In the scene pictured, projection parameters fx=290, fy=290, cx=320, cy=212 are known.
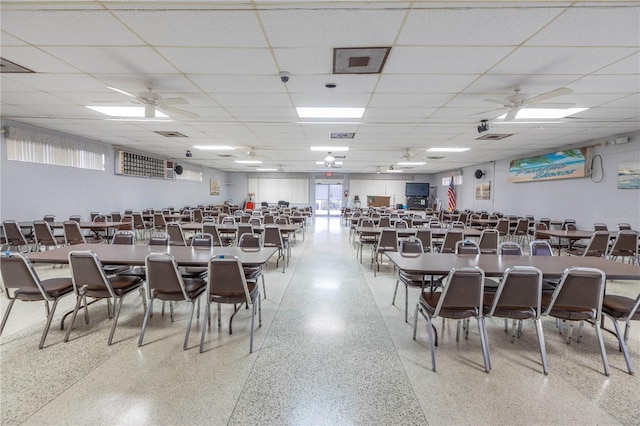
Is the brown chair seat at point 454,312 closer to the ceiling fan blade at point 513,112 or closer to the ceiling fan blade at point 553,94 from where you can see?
the ceiling fan blade at point 553,94

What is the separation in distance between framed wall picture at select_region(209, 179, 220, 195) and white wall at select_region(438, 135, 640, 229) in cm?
1485

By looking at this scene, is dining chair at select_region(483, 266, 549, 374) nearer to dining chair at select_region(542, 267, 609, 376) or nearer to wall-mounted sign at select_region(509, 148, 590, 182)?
dining chair at select_region(542, 267, 609, 376)

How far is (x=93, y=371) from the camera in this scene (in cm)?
250

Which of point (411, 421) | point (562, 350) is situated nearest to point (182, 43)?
point (411, 421)

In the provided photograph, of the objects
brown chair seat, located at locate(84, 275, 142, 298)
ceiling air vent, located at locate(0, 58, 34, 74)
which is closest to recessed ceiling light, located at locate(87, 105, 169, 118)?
ceiling air vent, located at locate(0, 58, 34, 74)

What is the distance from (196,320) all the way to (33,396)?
1.51 m

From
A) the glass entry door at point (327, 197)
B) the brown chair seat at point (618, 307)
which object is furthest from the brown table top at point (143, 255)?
the glass entry door at point (327, 197)

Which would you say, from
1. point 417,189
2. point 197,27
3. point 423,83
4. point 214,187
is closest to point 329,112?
point 423,83

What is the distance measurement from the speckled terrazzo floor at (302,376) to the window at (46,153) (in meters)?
4.93

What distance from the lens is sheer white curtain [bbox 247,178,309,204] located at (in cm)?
1959

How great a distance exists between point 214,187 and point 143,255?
1503 centimetres

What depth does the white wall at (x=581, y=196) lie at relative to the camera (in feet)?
22.5

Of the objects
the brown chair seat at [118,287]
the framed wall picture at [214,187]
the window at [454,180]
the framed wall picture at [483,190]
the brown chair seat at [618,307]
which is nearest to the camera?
the brown chair seat at [618,307]

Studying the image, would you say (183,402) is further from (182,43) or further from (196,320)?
(182,43)
